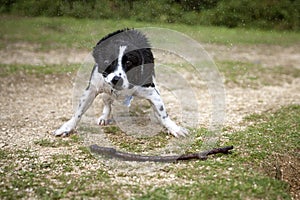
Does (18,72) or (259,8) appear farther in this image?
(259,8)

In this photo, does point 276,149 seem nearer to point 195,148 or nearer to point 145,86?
point 195,148

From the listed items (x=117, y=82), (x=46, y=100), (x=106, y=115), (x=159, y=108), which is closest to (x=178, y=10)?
(x=46, y=100)

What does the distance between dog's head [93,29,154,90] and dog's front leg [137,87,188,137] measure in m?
0.09

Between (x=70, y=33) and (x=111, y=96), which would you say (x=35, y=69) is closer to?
(x=70, y=33)

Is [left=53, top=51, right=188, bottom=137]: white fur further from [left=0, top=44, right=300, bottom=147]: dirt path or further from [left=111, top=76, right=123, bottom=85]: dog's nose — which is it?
[left=0, top=44, right=300, bottom=147]: dirt path

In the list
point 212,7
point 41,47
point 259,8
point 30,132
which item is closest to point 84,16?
point 41,47

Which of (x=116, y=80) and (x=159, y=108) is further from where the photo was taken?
(x=159, y=108)

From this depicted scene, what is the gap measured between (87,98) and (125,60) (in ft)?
2.44

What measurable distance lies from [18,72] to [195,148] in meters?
5.03

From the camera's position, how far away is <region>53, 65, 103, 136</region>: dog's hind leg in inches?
180

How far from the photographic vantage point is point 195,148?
4496 millimetres

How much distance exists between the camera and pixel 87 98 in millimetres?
4785

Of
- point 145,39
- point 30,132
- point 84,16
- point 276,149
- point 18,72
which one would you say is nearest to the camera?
point 276,149

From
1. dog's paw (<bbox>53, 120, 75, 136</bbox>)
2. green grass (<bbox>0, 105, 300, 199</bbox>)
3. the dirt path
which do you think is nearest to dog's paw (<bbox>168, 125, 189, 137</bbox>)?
green grass (<bbox>0, 105, 300, 199</bbox>)
